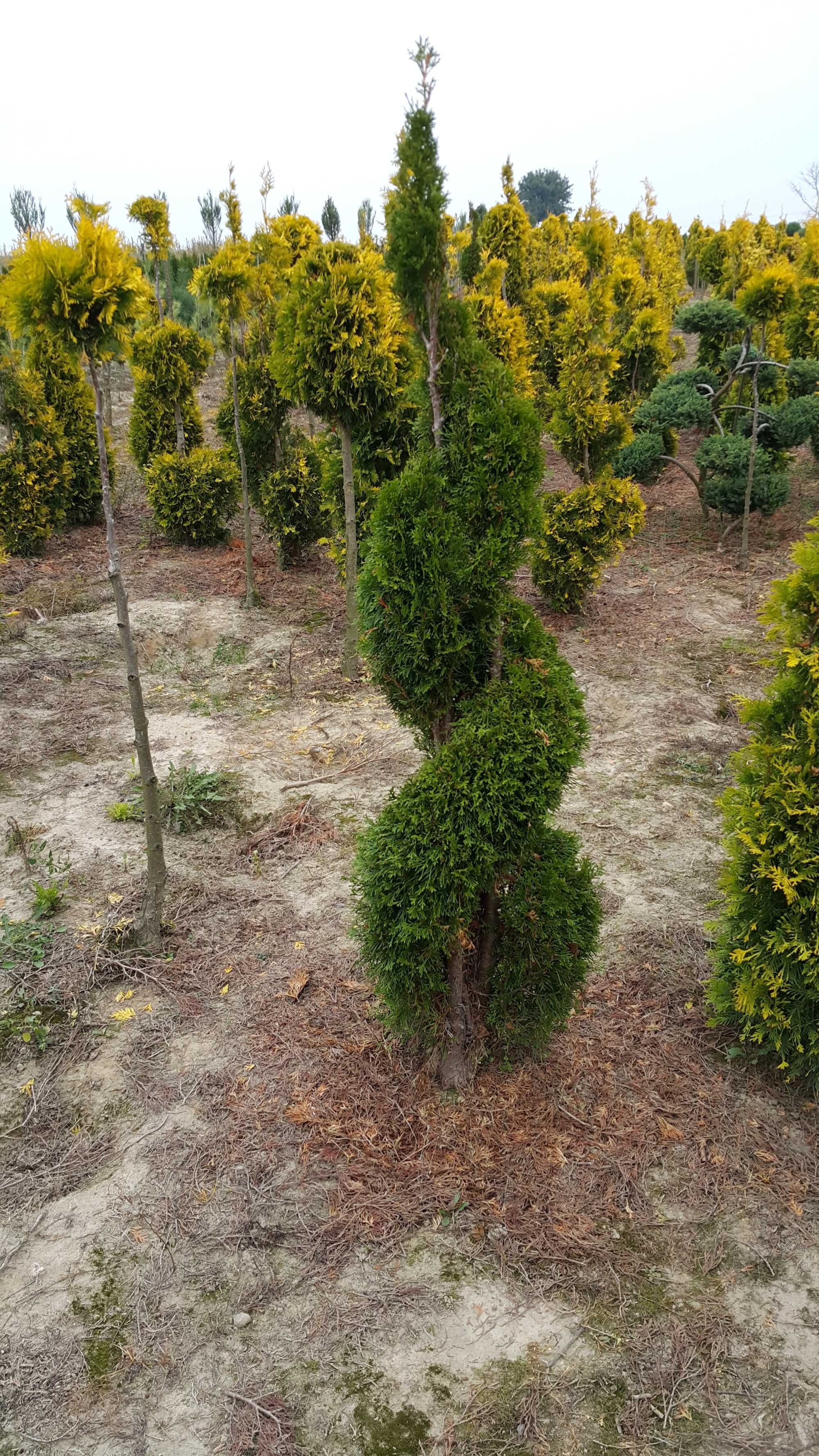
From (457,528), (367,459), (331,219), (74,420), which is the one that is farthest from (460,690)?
(331,219)

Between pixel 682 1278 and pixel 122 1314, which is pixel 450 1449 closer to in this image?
pixel 682 1278

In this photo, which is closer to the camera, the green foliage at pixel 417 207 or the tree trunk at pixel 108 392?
the green foliage at pixel 417 207

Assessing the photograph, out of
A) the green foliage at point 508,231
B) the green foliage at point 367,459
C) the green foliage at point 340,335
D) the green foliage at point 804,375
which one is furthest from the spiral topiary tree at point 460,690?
the green foliage at point 508,231

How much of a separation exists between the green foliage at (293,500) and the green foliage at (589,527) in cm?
310

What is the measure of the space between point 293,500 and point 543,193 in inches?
2486

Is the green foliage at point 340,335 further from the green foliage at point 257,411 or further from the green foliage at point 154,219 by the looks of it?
the green foliage at point 154,219

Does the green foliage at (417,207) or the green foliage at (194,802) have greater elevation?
the green foliage at (417,207)

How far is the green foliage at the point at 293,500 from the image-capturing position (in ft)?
35.1

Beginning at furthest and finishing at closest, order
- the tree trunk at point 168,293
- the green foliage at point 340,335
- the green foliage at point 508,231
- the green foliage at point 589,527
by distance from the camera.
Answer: the tree trunk at point 168,293 < the green foliage at point 508,231 < the green foliage at point 589,527 < the green foliage at point 340,335

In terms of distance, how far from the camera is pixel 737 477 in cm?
1116

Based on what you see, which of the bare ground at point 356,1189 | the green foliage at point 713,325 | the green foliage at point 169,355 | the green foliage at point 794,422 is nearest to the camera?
the bare ground at point 356,1189

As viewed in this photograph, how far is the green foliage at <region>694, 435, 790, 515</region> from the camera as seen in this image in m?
10.9

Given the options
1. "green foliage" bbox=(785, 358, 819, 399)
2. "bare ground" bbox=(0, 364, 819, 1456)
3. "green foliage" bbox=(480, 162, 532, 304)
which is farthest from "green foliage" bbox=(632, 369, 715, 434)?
"bare ground" bbox=(0, 364, 819, 1456)

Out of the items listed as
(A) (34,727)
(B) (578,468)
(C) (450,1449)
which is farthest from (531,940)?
(B) (578,468)
